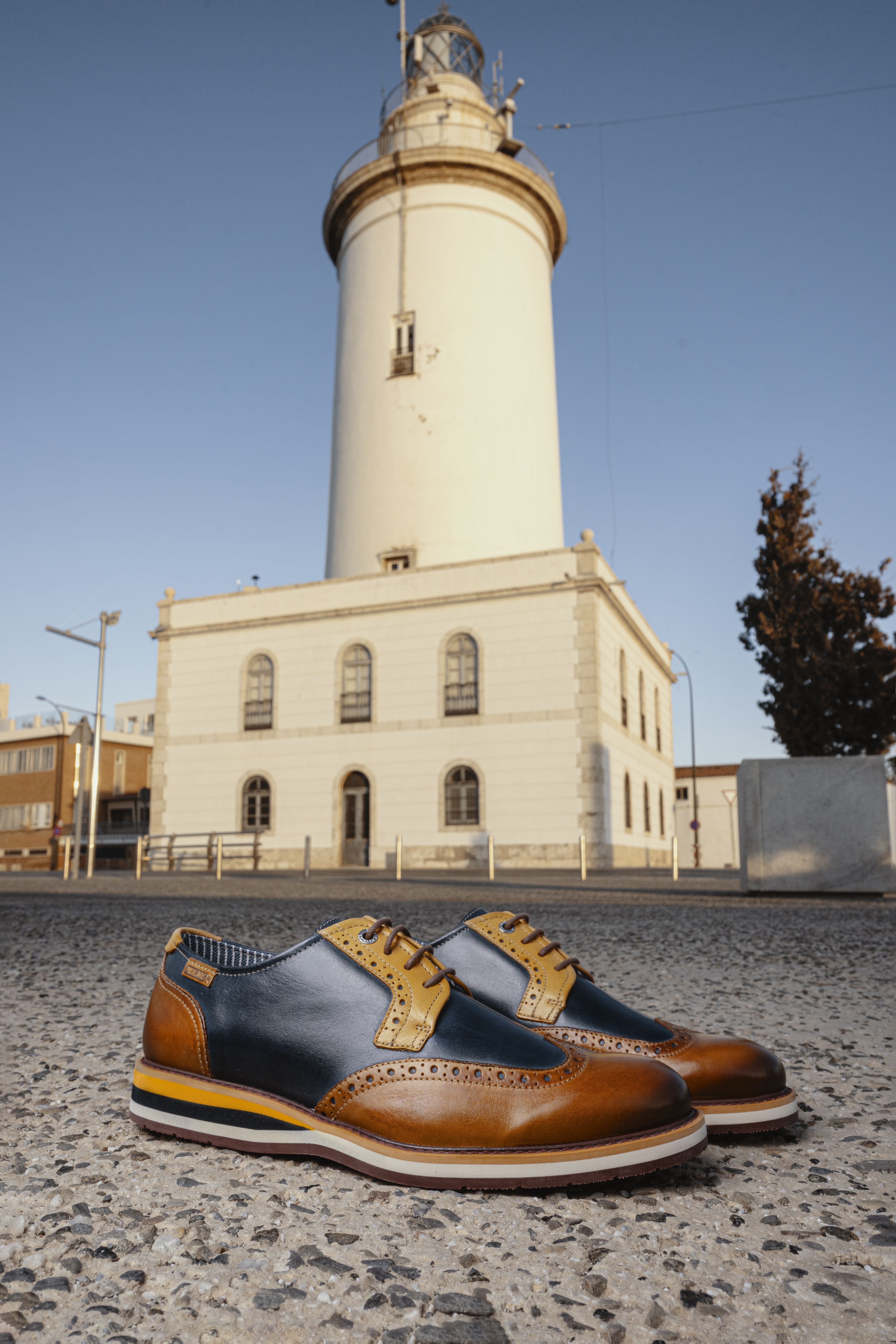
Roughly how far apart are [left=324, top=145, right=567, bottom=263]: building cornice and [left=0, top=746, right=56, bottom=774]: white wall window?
23.9m

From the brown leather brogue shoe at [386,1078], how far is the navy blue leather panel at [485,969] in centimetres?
14

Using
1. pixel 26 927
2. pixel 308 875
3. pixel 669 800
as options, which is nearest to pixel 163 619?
pixel 308 875

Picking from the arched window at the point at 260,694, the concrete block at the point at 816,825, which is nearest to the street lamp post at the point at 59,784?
the arched window at the point at 260,694

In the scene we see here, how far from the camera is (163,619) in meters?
25.6

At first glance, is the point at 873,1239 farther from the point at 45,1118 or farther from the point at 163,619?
the point at 163,619

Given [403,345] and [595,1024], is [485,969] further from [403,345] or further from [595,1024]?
[403,345]

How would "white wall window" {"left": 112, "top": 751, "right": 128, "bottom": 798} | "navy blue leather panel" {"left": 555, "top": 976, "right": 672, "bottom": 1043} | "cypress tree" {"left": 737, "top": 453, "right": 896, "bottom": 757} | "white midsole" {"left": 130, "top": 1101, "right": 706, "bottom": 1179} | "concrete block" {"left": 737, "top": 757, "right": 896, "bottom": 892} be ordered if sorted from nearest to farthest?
"white midsole" {"left": 130, "top": 1101, "right": 706, "bottom": 1179} < "navy blue leather panel" {"left": 555, "top": 976, "right": 672, "bottom": 1043} < "concrete block" {"left": 737, "top": 757, "right": 896, "bottom": 892} < "cypress tree" {"left": 737, "top": 453, "right": 896, "bottom": 757} < "white wall window" {"left": 112, "top": 751, "right": 128, "bottom": 798}

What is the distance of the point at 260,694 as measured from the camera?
24.2m

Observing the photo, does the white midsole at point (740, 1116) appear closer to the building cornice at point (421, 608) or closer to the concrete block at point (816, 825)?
the concrete block at point (816, 825)

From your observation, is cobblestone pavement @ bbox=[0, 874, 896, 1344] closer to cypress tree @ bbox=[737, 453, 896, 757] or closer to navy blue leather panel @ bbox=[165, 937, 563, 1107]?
navy blue leather panel @ bbox=[165, 937, 563, 1107]

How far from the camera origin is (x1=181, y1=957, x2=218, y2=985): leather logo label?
1.67m

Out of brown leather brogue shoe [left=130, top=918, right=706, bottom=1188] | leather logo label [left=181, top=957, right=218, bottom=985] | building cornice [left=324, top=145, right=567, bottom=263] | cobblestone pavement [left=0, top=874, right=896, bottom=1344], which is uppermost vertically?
building cornice [left=324, top=145, right=567, bottom=263]

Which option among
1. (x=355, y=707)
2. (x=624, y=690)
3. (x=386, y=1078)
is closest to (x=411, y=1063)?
(x=386, y=1078)

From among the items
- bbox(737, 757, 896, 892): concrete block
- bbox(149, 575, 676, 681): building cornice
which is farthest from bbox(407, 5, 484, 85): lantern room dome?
bbox(737, 757, 896, 892): concrete block
